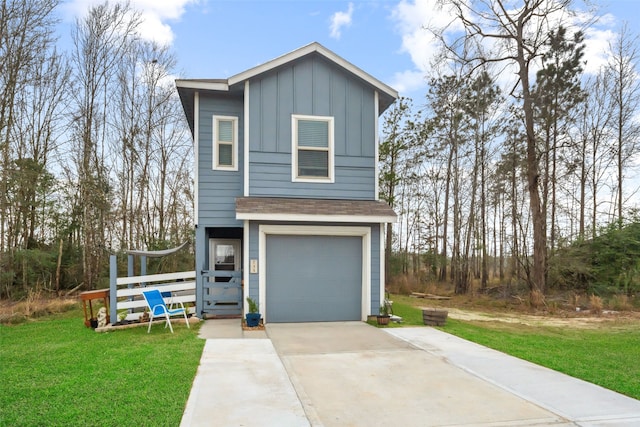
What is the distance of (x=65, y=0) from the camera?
37.9 ft

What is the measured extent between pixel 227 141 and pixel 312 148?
6.91 feet

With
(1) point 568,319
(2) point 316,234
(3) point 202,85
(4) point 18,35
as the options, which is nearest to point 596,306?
(1) point 568,319

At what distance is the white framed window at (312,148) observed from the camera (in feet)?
31.4

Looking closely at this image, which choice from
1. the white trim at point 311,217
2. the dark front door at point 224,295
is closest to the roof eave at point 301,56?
the white trim at point 311,217

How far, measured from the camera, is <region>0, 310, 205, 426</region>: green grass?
3.90 m

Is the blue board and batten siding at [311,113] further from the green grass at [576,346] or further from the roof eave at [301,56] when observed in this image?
the green grass at [576,346]

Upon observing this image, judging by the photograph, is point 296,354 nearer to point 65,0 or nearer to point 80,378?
point 80,378

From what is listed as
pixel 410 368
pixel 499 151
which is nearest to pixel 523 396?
pixel 410 368

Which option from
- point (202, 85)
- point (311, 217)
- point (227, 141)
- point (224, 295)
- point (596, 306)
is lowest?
point (596, 306)

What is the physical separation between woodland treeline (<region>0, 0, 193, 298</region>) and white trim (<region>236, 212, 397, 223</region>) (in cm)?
877

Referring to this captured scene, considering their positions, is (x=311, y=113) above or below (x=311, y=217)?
above

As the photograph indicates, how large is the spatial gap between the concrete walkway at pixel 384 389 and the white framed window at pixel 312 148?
152 inches

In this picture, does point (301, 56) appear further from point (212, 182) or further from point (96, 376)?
point (96, 376)

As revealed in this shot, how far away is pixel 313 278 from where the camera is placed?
9.41 m
